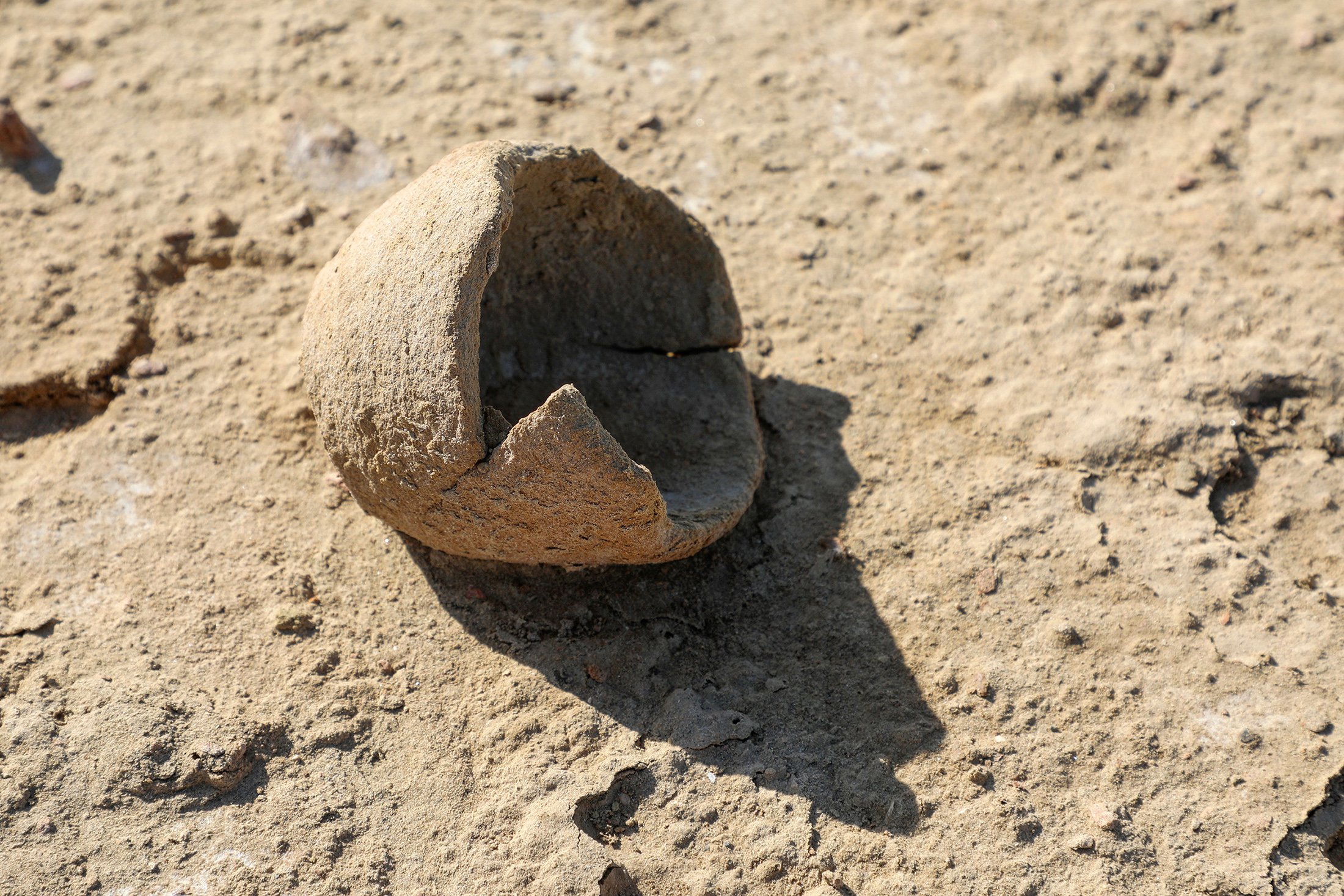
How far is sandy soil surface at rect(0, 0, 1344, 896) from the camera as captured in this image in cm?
244

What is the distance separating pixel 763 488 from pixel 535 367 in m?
0.75

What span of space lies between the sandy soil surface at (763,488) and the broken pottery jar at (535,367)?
10.5 inches

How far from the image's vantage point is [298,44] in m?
4.18

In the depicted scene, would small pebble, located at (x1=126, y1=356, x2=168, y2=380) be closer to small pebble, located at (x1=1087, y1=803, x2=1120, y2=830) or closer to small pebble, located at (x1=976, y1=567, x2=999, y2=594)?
small pebble, located at (x1=976, y1=567, x2=999, y2=594)

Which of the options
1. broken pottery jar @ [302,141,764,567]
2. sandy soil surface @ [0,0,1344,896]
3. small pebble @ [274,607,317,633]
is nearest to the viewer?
broken pottery jar @ [302,141,764,567]

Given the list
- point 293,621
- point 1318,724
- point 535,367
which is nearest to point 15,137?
point 535,367

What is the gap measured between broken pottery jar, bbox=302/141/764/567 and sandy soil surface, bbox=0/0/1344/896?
267 mm

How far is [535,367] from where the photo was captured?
10.4ft

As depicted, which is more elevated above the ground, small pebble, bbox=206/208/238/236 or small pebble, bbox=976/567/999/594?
small pebble, bbox=206/208/238/236

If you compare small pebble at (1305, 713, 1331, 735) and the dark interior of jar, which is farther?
the dark interior of jar

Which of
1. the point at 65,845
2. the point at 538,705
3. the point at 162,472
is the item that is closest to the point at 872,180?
the point at 538,705

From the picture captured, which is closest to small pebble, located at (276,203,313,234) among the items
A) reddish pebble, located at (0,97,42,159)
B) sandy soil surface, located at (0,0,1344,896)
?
sandy soil surface, located at (0,0,1344,896)

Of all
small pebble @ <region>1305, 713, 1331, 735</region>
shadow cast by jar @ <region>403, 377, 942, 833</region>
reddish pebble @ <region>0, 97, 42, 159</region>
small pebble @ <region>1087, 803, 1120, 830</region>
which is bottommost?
small pebble @ <region>1087, 803, 1120, 830</region>

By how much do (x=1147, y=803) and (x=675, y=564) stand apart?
4.16 feet
